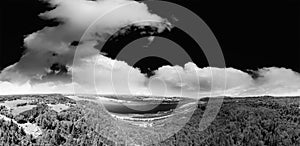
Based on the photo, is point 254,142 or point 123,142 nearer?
point 123,142

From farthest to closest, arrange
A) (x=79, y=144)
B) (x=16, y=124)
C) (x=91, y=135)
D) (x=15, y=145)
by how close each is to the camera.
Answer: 1. (x=91, y=135)
2. (x=79, y=144)
3. (x=16, y=124)
4. (x=15, y=145)

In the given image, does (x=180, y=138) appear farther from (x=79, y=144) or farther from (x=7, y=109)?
(x=7, y=109)

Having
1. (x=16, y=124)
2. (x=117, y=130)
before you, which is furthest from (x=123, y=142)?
(x=16, y=124)

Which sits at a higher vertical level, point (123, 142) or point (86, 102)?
point (86, 102)

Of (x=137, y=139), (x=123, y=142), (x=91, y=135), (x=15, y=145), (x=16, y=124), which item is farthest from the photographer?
(x=137, y=139)

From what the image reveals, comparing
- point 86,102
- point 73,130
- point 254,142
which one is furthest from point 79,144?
point 254,142

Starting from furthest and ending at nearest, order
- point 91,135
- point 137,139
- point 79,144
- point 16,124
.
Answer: point 137,139, point 91,135, point 79,144, point 16,124

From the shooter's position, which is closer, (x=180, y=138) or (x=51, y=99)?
(x=51, y=99)

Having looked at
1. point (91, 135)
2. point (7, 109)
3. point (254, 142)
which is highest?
point (7, 109)

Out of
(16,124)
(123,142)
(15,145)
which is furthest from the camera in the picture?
(123,142)
